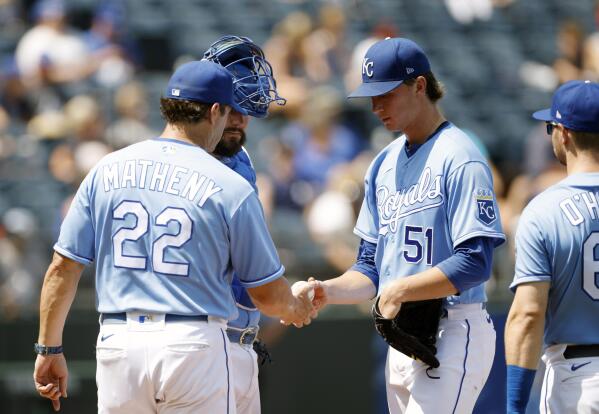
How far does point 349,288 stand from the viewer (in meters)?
4.80

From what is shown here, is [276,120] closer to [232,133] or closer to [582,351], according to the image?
[232,133]

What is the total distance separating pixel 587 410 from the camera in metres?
3.95

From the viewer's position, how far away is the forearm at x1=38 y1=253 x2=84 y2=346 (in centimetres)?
423

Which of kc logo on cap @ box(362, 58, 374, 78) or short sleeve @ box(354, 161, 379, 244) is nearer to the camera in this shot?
kc logo on cap @ box(362, 58, 374, 78)

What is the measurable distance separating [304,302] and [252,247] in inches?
22.0

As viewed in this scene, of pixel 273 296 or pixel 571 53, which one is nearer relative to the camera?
pixel 273 296

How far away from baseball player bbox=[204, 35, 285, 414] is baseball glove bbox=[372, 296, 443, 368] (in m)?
0.64

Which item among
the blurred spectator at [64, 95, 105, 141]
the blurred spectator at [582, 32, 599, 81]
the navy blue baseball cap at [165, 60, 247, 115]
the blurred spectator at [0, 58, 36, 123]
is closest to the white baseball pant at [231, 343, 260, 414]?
the navy blue baseball cap at [165, 60, 247, 115]

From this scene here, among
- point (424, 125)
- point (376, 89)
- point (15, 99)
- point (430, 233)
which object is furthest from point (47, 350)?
point (15, 99)

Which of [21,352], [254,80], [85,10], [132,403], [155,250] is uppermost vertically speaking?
[85,10]

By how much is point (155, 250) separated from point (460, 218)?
49.2 inches

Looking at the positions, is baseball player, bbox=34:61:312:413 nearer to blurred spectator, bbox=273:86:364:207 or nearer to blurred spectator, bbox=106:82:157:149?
blurred spectator, bbox=106:82:157:149

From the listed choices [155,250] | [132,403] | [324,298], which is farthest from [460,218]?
[132,403]

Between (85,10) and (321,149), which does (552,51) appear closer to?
(321,149)
